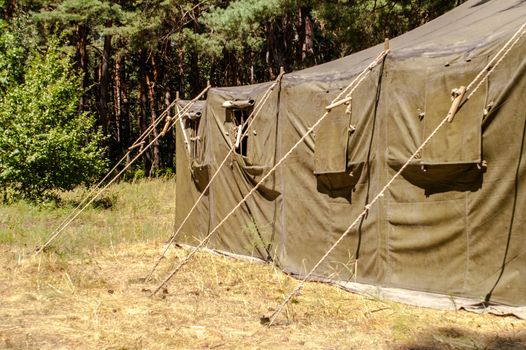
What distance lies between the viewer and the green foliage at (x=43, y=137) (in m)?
13.3

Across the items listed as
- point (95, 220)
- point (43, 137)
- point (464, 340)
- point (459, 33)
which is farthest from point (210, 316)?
point (43, 137)

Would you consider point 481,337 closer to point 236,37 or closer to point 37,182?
point 37,182

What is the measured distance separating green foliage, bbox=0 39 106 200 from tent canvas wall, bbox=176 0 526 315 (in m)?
6.62

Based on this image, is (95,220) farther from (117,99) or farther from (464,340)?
(117,99)

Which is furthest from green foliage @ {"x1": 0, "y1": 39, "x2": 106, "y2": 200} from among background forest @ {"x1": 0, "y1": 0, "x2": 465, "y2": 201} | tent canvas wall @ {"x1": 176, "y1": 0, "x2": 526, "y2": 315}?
tent canvas wall @ {"x1": 176, "y1": 0, "x2": 526, "y2": 315}

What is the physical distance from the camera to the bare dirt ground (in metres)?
4.89

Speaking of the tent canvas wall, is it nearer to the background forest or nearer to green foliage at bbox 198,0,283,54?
the background forest

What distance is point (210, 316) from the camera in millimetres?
5750

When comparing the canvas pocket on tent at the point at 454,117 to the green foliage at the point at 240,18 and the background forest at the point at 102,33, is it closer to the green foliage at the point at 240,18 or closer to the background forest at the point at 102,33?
the background forest at the point at 102,33

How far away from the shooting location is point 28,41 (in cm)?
1980

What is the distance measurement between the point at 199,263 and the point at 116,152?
75.3 feet

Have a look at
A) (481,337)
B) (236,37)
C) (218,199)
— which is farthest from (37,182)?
(481,337)

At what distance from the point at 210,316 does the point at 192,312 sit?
9.4 inches

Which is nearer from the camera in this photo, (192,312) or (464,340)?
(464,340)
